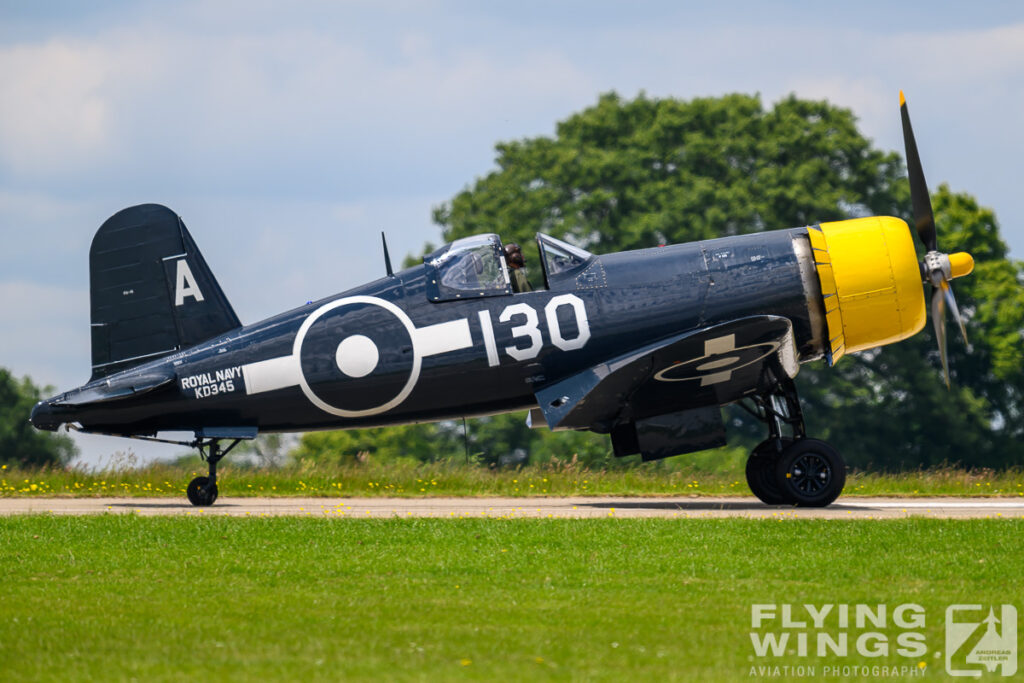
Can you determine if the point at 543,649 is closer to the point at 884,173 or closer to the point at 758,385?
the point at 758,385

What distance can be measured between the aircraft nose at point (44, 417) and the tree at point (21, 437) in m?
42.4

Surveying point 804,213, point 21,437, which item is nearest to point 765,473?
point 804,213

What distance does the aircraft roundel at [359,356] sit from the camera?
49.1 feet

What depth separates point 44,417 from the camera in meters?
15.4

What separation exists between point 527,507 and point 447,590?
6.55m

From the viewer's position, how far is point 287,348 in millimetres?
15156

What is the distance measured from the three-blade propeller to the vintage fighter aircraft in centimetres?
3

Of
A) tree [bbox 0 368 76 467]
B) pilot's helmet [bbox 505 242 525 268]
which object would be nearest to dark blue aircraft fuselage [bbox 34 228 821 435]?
pilot's helmet [bbox 505 242 525 268]

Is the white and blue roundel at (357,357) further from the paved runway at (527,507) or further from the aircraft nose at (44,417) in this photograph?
the aircraft nose at (44,417)

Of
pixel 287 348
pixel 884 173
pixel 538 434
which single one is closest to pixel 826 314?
pixel 287 348

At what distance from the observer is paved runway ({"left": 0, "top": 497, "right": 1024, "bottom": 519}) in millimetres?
14508

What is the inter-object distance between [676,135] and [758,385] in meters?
34.7

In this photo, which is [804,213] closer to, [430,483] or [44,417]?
[430,483]

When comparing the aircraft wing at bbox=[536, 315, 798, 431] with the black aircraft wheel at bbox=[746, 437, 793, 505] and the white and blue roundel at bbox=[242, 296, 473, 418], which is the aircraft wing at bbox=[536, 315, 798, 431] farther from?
the white and blue roundel at bbox=[242, 296, 473, 418]
